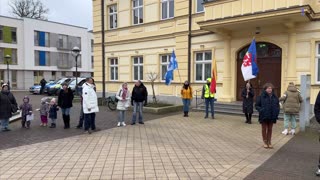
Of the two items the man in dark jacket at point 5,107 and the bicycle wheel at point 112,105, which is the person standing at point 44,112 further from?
the bicycle wheel at point 112,105

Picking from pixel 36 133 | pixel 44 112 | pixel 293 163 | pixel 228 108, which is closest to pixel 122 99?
pixel 44 112

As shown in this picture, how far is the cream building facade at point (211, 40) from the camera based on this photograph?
13.7m

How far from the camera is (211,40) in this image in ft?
56.0

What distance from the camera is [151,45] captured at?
795 inches

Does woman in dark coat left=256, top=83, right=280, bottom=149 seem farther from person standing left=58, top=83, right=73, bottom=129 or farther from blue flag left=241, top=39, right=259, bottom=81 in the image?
person standing left=58, top=83, right=73, bottom=129

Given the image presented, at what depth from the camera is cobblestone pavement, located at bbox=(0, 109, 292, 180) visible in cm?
596

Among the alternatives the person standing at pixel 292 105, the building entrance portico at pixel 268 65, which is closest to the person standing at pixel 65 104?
the person standing at pixel 292 105

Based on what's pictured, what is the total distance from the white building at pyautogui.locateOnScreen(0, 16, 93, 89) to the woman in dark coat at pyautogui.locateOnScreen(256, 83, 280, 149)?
147 ft

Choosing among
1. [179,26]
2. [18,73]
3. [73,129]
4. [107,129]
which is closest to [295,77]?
[179,26]

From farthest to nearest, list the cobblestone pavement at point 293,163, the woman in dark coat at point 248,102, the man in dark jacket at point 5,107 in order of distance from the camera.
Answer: the woman in dark coat at point 248,102 < the man in dark jacket at point 5,107 < the cobblestone pavement at point 293,163

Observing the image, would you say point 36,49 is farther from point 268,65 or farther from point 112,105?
point 268,65

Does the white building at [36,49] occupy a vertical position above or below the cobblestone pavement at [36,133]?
above

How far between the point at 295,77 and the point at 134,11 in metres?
Answer: 11.9

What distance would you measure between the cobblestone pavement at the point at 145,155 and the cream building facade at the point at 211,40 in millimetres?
4963
